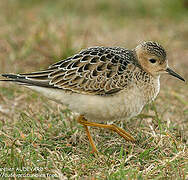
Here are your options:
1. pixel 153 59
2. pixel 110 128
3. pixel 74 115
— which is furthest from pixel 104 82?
pixel 74 115

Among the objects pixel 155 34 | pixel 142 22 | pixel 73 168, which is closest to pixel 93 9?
pixel 142 22

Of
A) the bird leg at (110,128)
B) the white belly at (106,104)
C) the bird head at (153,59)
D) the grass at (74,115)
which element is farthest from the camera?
the bird head at (153,59)

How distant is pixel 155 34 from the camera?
34.0 ft

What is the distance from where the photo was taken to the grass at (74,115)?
466 cm

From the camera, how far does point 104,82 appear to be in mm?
5270

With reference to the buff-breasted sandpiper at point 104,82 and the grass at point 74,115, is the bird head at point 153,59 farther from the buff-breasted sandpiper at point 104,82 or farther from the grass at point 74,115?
the grass at point 74,115

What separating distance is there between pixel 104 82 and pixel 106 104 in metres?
0.33

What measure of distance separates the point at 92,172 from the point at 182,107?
2981mm

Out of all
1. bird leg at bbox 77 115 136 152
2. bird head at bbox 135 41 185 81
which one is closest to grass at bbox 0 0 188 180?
bird leg at bbox 77 115 136 152

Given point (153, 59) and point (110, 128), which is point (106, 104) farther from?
point (153, 59)

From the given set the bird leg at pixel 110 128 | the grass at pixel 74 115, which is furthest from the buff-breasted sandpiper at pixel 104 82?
the grass at pixel 74 115

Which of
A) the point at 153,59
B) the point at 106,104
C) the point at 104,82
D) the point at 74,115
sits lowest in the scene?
the point at 74,115

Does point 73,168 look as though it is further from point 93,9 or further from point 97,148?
point 93,9

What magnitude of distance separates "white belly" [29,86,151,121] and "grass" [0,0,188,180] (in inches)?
16.7
